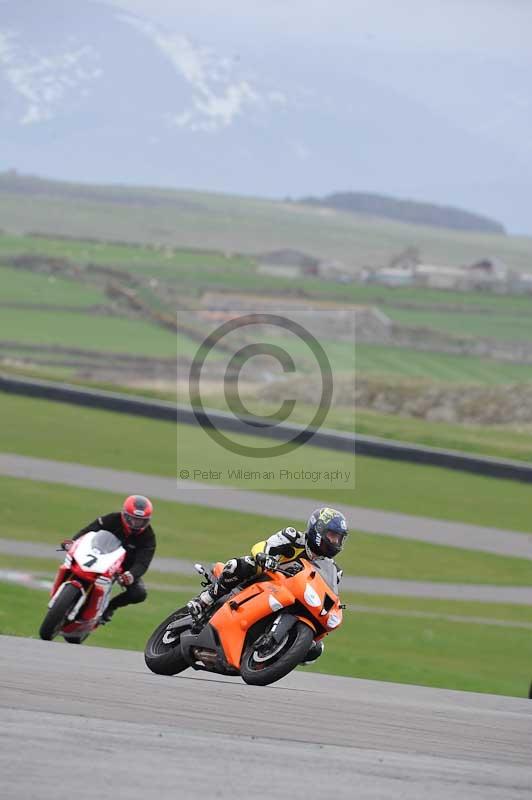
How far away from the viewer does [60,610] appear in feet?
46.3

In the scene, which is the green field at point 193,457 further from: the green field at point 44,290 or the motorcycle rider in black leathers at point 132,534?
the green field at point 44,290

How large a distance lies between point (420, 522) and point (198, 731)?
24.1 meters

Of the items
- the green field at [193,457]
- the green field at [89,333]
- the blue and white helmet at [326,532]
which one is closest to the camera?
the blue and white helmet at [326,532]

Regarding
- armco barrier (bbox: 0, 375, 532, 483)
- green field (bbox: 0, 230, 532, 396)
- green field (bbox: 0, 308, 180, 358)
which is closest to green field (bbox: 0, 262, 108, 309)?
green field (bbox: 0, 230, 532, 396)

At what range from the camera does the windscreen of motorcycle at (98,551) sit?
14.2 m

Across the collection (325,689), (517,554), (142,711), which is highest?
(142,711)

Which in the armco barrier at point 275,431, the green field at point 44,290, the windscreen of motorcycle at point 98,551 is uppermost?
the green field at point 44,290

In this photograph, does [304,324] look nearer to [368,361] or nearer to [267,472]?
[368,361]

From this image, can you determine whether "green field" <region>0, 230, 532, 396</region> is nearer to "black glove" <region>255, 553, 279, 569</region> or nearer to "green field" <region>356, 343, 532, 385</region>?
"green field" <region>356, 343, 532, 385</region>

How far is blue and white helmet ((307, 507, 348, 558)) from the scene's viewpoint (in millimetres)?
11016

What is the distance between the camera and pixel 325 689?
12.2 meters

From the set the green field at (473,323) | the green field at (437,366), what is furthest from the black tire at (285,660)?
the green field at (473,323)

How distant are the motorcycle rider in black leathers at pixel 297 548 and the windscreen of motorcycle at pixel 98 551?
3239 mm

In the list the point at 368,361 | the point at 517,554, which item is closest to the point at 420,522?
the point at 517,554
